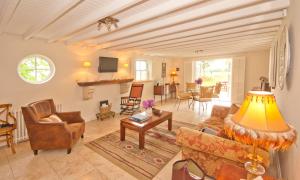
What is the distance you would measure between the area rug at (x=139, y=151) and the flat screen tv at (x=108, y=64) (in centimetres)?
217

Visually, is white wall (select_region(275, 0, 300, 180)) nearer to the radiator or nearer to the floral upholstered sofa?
the floral upholstered sofa

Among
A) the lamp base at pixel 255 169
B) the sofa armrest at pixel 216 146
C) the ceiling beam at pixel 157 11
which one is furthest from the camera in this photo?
the ceiling beam at pixel 157 11

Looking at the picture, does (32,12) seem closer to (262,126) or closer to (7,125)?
(7,125)

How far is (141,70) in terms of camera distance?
671 cm

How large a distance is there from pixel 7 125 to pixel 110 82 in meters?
2.69

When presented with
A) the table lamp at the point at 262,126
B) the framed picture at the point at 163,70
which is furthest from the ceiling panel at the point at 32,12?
the framed picture at the point at 163,70

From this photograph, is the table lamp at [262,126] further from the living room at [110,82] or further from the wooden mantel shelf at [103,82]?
the wooden mantel shelf at [103,82]

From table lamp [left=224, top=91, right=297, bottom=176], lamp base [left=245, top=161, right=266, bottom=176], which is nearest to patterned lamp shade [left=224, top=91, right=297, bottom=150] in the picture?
table lamp [left=224, top=91, right=297, bottom=176]

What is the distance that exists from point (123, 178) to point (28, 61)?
3502 mm

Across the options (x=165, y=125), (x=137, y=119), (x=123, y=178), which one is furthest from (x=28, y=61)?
(x=165, y=125)

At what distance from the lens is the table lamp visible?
95 cm

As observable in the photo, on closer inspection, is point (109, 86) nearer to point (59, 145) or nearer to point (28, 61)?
point (28, 61)

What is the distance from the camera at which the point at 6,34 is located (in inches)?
120

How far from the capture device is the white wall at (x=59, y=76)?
310cm
